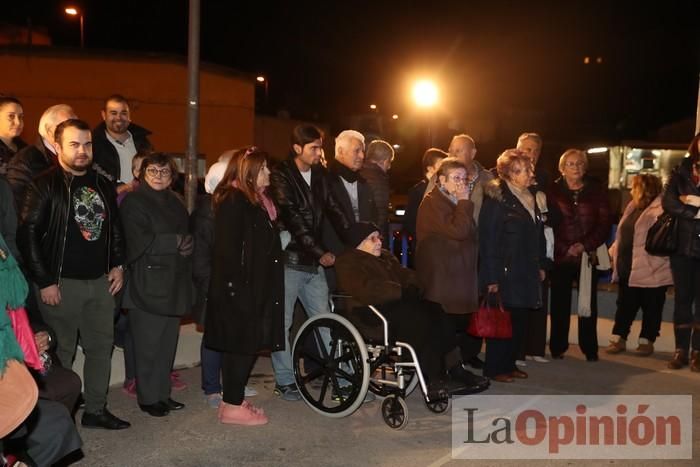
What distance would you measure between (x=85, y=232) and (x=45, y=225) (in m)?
→ 0.27

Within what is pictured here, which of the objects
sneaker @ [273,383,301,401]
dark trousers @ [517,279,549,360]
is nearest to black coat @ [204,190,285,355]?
sneaker @ [273,383,301,401]

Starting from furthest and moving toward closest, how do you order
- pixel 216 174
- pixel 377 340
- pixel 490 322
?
1. pixel 490 322
2. pixel 216 174
3. pixel 377 340

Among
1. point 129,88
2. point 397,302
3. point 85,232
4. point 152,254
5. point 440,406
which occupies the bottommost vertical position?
point 440,406

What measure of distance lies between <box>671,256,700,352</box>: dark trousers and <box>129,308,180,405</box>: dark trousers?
15.8 ft

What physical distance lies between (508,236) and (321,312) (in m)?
1.78

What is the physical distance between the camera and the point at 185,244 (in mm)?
5625

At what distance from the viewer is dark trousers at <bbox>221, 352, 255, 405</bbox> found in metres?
5.31

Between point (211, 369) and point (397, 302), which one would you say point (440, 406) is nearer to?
point (397, 302)

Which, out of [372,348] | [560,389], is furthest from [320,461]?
[560,389]

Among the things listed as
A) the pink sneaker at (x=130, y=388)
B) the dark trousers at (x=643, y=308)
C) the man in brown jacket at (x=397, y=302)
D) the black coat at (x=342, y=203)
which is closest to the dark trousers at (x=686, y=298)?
the dark trousers at (x=643, y=308)

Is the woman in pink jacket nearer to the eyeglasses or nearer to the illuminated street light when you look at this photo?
the eyeglasses

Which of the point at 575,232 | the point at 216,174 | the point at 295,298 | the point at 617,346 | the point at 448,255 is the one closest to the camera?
the point at 216,174

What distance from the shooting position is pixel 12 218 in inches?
168

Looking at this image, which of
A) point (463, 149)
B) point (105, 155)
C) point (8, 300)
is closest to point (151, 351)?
point (105, 155)
